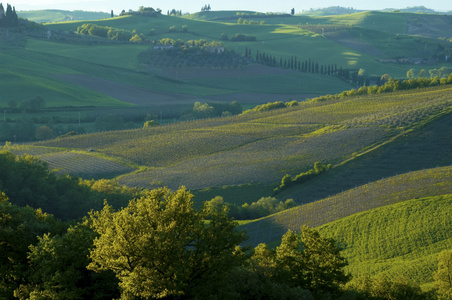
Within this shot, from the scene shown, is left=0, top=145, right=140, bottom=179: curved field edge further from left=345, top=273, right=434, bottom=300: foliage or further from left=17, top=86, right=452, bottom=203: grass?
left=345, top=273, right=434, bottom=300: foliage

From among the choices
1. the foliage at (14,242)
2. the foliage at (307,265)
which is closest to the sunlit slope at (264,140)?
the foliage at (14,242)

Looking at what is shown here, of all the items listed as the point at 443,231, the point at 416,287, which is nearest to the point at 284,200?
the point at 443,231

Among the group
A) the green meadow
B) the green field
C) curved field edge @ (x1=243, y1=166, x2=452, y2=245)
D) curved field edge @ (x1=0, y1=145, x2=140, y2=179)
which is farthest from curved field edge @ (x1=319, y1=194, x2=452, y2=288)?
curved field edge @ (x1=0, y1=145, x2=140, y2=179)

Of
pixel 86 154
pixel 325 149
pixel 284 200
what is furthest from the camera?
pixel 86 154

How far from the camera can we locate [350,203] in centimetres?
8525

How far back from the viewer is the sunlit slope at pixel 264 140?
113 m

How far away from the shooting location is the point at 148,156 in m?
127

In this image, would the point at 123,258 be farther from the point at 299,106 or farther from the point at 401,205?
the point at 299,106

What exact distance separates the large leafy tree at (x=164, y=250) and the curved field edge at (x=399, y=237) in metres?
23.4

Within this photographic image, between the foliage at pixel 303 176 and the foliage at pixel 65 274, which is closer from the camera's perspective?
the foliage at pixel 65 274

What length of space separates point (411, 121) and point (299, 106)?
4632 cm

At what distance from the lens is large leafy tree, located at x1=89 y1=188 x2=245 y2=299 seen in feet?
120

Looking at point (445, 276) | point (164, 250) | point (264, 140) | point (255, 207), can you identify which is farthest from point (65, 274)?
point (264, 140)

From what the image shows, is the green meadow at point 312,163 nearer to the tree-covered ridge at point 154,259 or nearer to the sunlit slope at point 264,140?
the sunlit slope at point 264,140
